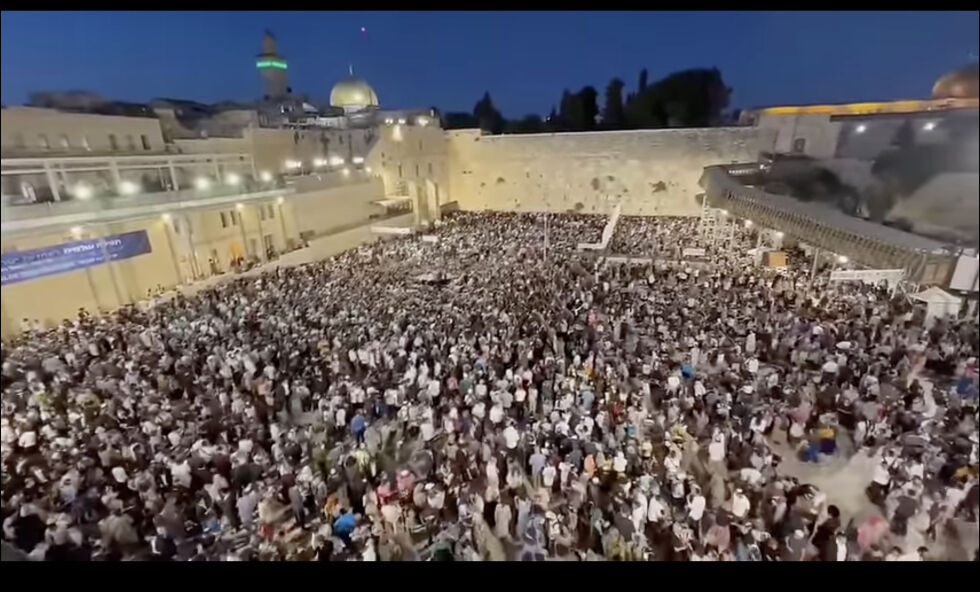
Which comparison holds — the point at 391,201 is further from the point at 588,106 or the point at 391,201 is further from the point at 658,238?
the point at 658,238

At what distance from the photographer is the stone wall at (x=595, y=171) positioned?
7438 millimetres

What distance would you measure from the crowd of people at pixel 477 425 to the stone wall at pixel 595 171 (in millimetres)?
2566

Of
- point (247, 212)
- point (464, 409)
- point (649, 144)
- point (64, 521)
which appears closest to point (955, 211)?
point (464, 409)

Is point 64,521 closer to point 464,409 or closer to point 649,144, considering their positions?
point 464,409

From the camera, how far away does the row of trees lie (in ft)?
14.3

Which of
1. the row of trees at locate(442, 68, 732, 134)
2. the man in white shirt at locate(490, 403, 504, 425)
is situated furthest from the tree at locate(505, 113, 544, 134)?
the man in white shirt at locate(490, 403, 504, 425)

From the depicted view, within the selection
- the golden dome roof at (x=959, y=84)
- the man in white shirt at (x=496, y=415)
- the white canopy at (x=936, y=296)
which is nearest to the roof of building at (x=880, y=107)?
the golden dome roof at (x=959, y=84)

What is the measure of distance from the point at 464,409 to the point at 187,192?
102 inches

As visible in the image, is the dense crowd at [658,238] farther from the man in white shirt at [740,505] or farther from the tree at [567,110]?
the man in white shirt at [740,505]

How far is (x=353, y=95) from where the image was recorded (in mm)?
4152

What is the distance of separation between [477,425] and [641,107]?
12.7 ft

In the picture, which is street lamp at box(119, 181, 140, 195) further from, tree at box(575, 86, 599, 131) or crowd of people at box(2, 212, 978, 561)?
tree at box(575, 86, 599, 131)

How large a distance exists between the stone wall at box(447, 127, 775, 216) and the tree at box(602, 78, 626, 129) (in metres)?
1.39

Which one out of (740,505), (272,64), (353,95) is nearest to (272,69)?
(272,64)
